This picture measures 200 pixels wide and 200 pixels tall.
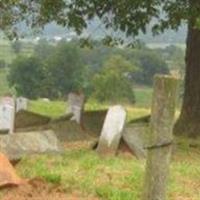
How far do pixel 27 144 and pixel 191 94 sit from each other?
18.0 feet

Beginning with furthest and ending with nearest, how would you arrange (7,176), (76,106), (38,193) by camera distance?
(76,106)
(7,176)
(38,193)

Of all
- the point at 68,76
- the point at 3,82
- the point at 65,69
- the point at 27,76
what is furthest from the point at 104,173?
the point at 3,82

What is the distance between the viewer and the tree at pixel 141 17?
42.9ft

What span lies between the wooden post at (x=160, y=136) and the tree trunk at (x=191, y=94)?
27.6ft

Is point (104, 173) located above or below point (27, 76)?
above

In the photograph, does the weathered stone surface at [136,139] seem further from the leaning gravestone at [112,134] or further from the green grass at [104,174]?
the green grass at [104,174]

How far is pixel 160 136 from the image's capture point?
6.11 m

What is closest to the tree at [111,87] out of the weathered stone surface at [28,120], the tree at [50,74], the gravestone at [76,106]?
the tree at [50,74]

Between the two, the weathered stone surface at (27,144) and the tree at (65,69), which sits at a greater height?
the weathered stone surface at (27,144)

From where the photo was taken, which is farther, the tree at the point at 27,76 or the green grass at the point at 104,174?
the tree at the point at 27,76

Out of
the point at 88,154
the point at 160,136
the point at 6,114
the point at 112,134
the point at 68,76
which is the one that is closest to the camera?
the point at 160,136

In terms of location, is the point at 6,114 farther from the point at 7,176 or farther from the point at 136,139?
the point at 7,176

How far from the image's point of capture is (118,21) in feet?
44.6

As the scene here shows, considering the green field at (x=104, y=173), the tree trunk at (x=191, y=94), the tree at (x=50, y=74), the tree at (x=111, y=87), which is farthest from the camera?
the tree at (x=50, y=74)
